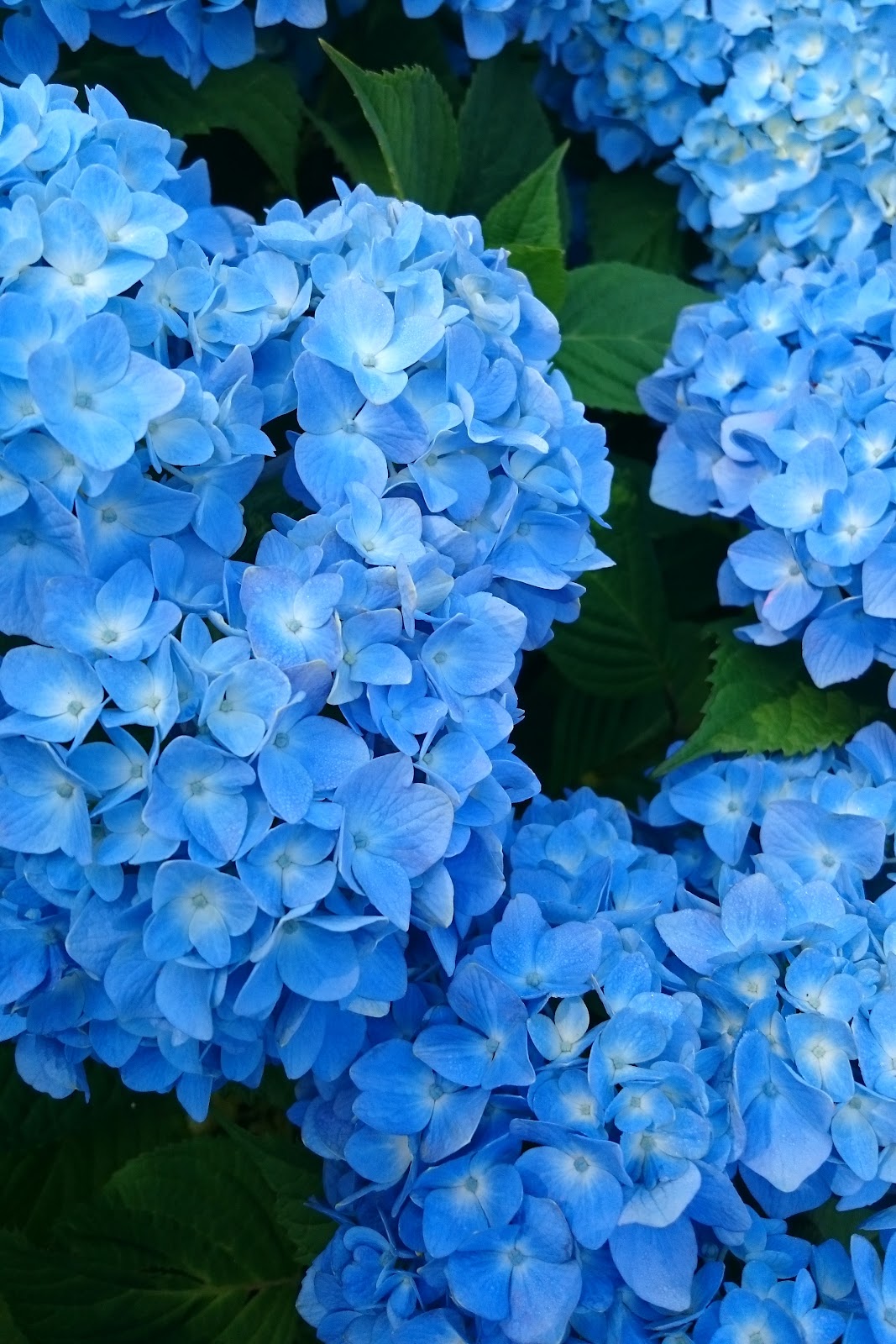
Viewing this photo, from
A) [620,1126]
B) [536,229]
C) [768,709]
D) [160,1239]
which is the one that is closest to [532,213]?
[536,229]

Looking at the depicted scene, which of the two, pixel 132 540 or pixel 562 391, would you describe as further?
pixel 562 391

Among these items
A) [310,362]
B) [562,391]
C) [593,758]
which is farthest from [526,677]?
[310,362]

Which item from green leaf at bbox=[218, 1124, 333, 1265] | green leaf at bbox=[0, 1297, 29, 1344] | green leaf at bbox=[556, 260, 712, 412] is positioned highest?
green leaf at bbox=[556, 260, 712, 412]

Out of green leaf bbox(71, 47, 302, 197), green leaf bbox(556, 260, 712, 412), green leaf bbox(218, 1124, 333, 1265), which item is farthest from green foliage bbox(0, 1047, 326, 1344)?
green leaf bbox(71, 47, 302, 197)

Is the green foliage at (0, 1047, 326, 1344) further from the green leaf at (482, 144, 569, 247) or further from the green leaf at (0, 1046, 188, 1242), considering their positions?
the green leaf at (482, 144, 569, 247)

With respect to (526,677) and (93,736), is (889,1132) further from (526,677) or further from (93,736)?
(526,677)
